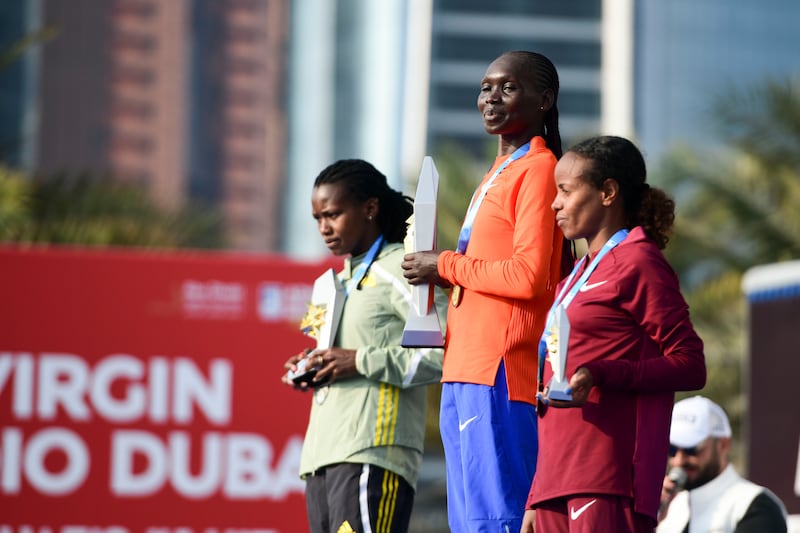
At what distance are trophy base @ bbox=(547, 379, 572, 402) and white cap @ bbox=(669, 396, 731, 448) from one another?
2.16 metres

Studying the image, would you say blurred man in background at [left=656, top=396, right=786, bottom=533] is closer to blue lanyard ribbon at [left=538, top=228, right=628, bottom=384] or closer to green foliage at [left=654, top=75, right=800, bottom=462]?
blue lanyard ribbon at [left=538, top=228, right=628, bottom=384]

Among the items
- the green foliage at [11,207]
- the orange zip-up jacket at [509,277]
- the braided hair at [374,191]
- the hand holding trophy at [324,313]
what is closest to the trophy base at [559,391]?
the orange zip-up jacket at [509,277]

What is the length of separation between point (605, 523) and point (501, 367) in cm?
60

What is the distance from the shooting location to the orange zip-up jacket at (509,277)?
4.12 metres

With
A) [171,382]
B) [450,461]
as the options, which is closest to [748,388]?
[171,382]

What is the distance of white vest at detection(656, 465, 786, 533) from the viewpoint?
18.4 ft

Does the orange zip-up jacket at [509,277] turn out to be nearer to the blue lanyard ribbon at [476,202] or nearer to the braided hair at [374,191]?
the blue lanyard ribbon at [476,202]

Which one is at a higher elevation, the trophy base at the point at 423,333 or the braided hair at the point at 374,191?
the braided hair at the point at 374,191

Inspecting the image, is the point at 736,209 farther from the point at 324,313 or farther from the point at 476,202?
the point at 476,202

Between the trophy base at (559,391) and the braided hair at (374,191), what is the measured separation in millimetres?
1453

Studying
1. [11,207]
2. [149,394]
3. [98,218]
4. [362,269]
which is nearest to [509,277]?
[362,269]

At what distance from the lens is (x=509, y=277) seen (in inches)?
161

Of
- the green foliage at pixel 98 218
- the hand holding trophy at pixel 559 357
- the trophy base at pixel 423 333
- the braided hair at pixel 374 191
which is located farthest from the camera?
the green foliage at pixel 98 218

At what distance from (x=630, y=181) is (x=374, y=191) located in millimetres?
1220
